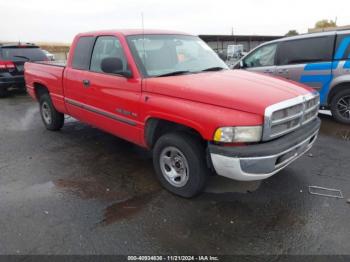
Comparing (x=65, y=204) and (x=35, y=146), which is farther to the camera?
(x=35, y=146)

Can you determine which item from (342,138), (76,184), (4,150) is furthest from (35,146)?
(342,138)

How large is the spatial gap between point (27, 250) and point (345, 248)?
9.32 feet

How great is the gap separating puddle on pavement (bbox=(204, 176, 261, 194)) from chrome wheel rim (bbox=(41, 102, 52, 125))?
3.85 meters

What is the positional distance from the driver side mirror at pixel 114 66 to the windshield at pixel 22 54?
7.20 metres

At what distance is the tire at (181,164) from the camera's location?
10.7ft

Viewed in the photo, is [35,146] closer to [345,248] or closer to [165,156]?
[165,156]

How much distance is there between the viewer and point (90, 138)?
19.0 feet

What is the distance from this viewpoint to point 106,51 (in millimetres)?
4406

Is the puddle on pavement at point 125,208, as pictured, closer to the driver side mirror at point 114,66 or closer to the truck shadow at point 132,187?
the truck shadow at point 132,187

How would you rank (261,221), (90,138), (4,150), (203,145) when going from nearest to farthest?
1. (261,221)
2. (203,145)
3. (4,150)
4. (90,138)

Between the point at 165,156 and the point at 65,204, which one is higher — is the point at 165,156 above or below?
above

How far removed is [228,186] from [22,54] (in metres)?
8.84

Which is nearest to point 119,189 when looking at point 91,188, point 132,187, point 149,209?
point 132,187

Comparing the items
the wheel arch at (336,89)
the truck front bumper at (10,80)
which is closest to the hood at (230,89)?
the wheel arch at (336,89)
